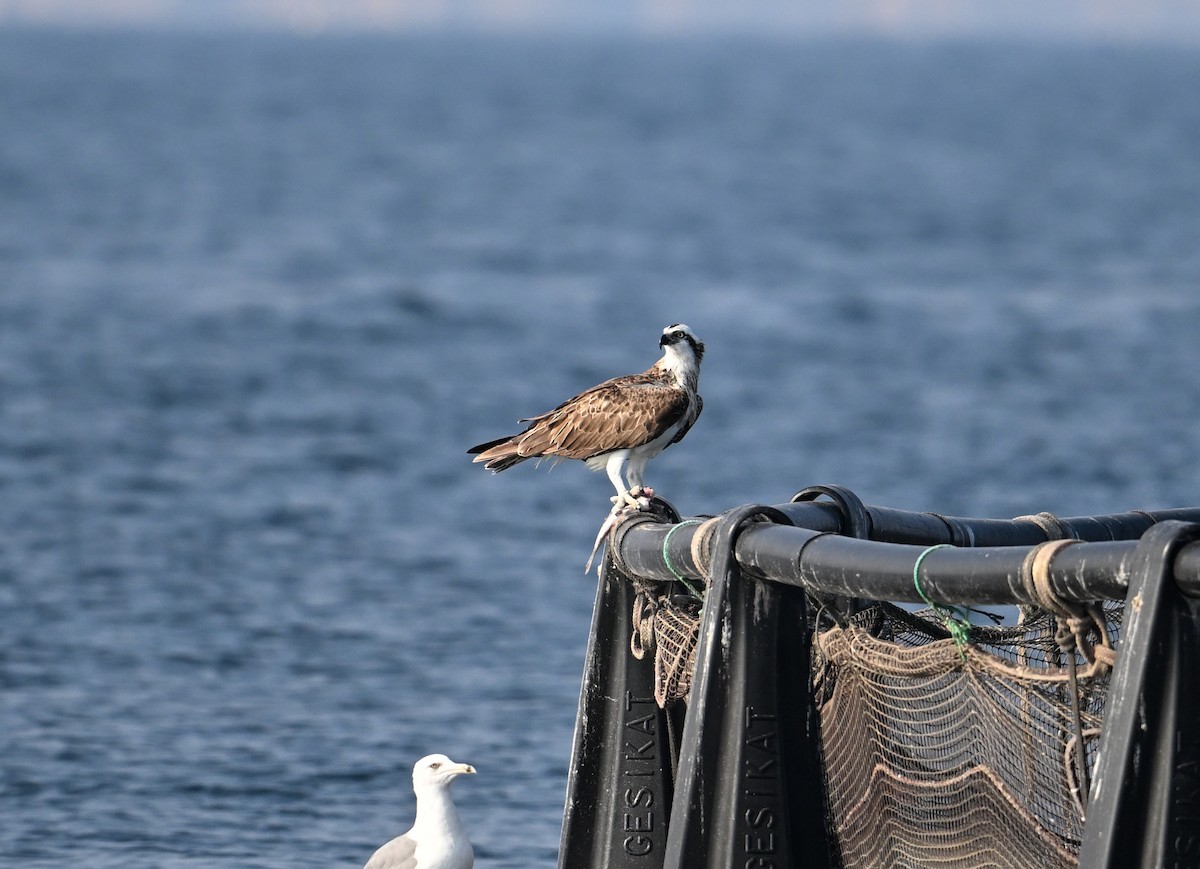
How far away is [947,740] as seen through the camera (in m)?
6.14

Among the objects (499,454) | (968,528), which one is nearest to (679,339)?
(499,454)

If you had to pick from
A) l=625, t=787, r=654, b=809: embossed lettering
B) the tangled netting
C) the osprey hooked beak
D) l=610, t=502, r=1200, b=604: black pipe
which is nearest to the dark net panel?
the tangled netting

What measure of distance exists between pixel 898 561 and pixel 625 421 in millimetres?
3169

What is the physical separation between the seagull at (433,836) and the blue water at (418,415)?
9.79ft

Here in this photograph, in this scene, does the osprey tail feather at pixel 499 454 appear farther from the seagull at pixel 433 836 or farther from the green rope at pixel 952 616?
the green rope at pixel 952 616

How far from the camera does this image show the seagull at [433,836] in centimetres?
781

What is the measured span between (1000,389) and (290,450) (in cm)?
1015

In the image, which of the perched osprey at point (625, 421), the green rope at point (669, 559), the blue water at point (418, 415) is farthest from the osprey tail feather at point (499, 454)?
the blue water at point (418, 415)

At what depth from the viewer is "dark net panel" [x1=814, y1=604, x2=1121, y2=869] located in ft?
18.9

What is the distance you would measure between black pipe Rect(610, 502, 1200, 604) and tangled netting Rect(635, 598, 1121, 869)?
25cm

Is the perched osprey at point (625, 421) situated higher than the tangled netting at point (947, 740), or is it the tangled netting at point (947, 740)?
the perched osprey at point (625, 421)

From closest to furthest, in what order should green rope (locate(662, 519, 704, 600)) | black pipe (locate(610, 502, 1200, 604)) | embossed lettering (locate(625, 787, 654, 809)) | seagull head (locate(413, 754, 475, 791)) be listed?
black pipe (locate(610, 502, 1200, 604)) < green rope (locate(662, 519, 704, 600)) < embossed lettering (locate(625, 787, 654, 809)) < seagull head (locate(413, 754, 475, 791))

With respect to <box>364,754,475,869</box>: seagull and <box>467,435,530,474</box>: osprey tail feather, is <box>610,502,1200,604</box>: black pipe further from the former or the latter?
<box>467,435,530,474</box>: osprey tail feather

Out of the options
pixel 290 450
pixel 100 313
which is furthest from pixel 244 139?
pixel 290 450
